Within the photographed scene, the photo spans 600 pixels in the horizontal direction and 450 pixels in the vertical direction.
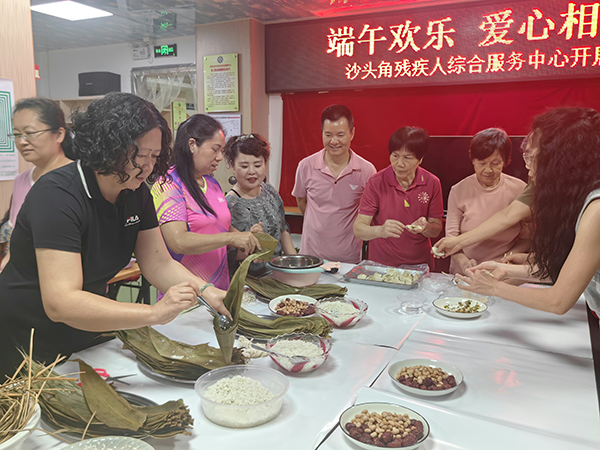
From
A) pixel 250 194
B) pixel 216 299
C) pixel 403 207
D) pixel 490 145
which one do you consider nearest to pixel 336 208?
pixel 403 207

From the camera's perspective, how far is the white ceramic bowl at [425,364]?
4.17 feet

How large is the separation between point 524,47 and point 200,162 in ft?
10.6

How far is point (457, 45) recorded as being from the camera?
4.12 m

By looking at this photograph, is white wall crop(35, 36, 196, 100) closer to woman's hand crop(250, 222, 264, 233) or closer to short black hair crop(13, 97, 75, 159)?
short black hair crop(13, 97, 75, 159)

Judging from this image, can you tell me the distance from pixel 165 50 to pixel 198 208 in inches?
191

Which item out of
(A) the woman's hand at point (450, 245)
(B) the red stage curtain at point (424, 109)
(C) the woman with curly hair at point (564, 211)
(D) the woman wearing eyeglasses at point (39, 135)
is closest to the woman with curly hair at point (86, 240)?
(C) the woman with curly hair at point (564, 211)

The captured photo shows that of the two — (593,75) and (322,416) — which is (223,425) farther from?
(593,75)

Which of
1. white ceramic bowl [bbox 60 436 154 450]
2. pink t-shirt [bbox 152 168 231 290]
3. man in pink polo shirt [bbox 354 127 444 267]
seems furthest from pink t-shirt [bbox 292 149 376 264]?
white ceramic bowl [bbox 60 436 154 450]

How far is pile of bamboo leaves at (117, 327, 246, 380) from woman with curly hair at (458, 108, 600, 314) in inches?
42.9

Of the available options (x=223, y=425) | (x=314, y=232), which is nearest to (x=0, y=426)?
(x=223, y=425)

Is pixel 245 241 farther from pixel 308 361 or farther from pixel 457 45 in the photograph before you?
pixel 457 45

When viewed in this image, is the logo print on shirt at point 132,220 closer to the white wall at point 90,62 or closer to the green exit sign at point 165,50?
the white wall at point 90,62

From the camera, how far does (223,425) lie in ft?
3.71

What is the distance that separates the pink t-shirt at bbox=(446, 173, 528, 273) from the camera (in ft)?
9.27
